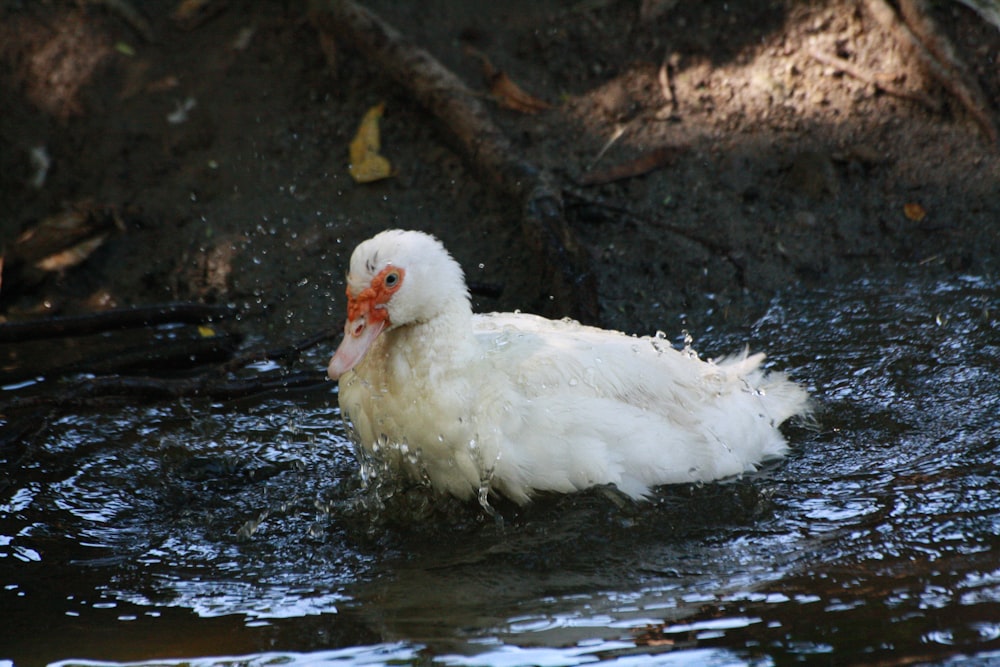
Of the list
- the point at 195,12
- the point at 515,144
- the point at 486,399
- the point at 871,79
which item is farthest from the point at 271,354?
the point at 871,79

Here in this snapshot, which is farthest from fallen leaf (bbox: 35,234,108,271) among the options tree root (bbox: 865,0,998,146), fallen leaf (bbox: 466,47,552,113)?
tree root (bbox: 865,0,998,146)

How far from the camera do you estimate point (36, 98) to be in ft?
21.3

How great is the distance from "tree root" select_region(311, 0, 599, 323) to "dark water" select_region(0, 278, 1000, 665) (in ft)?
3.66

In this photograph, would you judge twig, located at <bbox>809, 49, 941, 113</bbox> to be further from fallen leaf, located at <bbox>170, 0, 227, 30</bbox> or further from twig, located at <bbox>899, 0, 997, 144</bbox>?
fallen leaf, located at <bbox>170, 0, 227, 30</bbox>

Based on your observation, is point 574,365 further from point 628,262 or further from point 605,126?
point 605,126

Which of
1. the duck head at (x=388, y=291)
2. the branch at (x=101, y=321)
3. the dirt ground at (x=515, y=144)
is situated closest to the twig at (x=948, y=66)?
the dirt ground at (x=515, y=144)

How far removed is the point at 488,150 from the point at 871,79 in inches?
90.4

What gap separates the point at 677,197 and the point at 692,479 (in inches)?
94.7

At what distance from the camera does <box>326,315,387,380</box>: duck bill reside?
11.4 ft

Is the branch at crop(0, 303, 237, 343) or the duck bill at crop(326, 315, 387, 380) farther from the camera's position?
the branch at crop(0, 303, 237, 343)

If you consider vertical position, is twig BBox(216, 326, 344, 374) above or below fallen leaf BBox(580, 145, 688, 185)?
below

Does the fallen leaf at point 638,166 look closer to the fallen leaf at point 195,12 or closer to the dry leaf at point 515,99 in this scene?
the dry leaf at point 515,99

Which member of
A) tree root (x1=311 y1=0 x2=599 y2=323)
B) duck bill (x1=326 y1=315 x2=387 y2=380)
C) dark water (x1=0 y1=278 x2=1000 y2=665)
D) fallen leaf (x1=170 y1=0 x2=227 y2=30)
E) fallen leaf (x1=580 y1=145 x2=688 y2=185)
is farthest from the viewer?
fallen leaf (x1=170 y1=0 x2=227 y2=30)

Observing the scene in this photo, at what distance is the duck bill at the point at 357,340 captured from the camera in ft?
11.4
